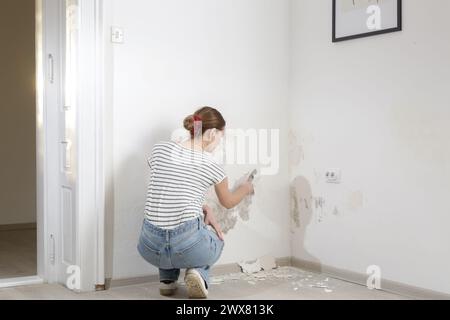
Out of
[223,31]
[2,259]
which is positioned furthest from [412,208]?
[2,259]

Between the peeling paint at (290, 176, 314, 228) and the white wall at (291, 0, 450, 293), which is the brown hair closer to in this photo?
the white wall at (291, 0, 450, 293)

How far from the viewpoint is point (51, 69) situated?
333 centimetres

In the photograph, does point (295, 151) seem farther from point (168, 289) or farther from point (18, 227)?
point (18, 227)

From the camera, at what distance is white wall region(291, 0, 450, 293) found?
9.57 ft

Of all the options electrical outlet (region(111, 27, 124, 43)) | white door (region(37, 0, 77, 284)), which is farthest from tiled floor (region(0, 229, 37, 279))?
electrical outlet (region(111, 27, 124, 43))

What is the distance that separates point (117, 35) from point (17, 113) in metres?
2.52

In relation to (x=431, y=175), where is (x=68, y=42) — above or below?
above

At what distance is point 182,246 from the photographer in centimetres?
286

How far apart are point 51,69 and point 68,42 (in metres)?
0.25

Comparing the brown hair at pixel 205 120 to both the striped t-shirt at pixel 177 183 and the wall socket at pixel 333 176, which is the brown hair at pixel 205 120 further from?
the wall socket at pixel 333 176

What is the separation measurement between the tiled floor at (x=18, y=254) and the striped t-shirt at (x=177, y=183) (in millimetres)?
1057

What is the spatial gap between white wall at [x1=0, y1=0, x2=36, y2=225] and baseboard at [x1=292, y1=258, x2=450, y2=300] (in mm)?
2728

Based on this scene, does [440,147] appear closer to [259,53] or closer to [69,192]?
[259,53]

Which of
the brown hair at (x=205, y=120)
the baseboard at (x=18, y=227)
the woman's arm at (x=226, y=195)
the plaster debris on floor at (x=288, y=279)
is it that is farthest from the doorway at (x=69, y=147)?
the baseboard at (x=18, y=227)
